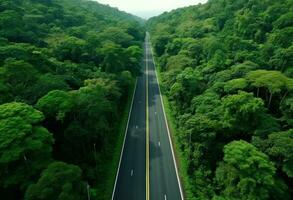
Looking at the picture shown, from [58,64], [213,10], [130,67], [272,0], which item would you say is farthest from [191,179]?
[213,10]

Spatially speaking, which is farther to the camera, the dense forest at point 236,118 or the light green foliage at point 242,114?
the light green foliage at point 242,114

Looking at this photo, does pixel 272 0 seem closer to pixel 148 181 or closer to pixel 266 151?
pixel 266 151

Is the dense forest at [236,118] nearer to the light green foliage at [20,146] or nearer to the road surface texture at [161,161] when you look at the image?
the road surface texture at [161,161]

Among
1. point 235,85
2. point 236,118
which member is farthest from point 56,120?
point 235,85

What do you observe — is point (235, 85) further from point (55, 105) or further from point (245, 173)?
point (55, 105)

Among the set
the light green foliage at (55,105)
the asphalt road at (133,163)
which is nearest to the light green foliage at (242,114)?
the asphalt road at (133,163)

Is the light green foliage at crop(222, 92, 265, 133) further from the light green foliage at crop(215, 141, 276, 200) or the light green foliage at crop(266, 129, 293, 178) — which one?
the light green foliage at crop(215, 141, 276, 200)
